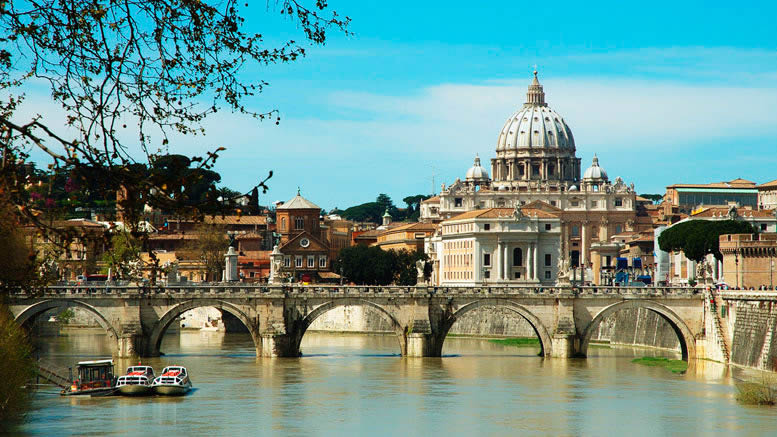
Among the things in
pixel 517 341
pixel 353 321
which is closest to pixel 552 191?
pixel 353 321

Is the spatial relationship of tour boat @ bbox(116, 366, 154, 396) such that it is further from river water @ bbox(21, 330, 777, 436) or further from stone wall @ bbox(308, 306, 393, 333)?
stone wall @ bbox(308, 306, 393, 333)

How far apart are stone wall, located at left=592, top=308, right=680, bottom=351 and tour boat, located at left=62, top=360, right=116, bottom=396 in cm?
3448

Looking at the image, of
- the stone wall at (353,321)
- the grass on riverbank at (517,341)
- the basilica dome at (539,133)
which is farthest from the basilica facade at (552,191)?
the grass on riverbank at (517,341)

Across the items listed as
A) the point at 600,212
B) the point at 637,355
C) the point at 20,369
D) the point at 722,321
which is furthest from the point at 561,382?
the point at 600,212

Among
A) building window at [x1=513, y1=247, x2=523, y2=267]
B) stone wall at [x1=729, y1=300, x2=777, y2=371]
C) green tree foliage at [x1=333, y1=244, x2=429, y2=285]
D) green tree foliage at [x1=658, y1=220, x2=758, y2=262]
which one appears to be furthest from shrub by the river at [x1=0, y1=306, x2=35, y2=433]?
building window at [x1=513, y1=247, x2=523, y2=267]

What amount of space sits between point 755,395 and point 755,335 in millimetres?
11296

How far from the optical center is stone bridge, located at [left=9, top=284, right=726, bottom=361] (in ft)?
208

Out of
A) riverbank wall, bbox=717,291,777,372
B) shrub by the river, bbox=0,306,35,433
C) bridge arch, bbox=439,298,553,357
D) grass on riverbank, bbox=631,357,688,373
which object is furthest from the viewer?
bridge arch, bbox=439,298,553,357

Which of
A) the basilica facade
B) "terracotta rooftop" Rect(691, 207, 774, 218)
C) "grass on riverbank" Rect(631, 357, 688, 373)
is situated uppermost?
the basilica facade

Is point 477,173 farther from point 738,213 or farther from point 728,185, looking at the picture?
point 738,213

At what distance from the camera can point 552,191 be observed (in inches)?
7283

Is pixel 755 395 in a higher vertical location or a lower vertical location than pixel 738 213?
lower

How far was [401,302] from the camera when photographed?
6512 centimetres

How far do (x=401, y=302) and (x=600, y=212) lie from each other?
114408mm
